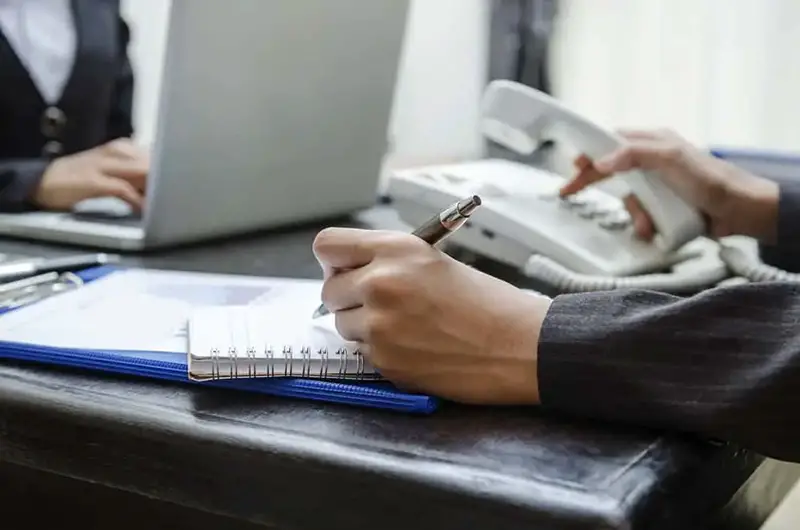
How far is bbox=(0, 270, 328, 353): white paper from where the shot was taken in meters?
0.70

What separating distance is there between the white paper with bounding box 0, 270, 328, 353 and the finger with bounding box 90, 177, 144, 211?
0.34 metres

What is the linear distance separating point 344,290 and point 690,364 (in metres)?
0.22

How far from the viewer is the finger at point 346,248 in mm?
654

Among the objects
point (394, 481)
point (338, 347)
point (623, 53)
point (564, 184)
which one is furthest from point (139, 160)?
point (623, 53)

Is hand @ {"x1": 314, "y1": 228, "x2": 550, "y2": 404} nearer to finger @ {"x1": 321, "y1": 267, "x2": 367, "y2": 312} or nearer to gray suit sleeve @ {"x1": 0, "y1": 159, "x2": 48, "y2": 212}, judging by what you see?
finger @ {"x1": 321, "y1": 267, "x2": 367, "y2": 312}

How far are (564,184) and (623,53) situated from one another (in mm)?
1072

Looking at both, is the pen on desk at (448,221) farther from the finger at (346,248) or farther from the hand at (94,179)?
the hand at (94,179)

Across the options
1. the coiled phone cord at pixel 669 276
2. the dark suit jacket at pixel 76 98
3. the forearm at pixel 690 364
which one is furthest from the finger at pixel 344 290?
the dark suit jacket at pixel 76 98

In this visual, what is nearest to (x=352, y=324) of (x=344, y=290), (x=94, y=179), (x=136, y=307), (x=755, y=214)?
(x=344, y=290)

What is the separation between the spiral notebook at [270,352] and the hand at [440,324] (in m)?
0.02

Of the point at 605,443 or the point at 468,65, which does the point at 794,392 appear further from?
the point at 468,65

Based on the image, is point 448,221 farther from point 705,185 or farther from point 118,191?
point 118,191

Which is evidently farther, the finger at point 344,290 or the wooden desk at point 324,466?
the finger at point 344,290

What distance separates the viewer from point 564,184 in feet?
3.76
